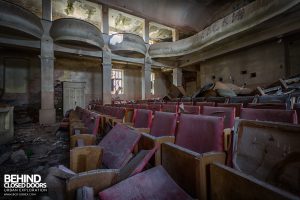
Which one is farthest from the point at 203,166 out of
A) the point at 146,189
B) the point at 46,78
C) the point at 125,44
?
the point at 125,44

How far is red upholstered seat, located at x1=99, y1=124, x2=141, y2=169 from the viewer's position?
1.57 meters

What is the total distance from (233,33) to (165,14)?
19.5 feet

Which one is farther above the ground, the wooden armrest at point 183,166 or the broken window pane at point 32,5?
the broken window pane at point 32,5

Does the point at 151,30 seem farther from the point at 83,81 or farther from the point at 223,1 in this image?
the point at 83,81

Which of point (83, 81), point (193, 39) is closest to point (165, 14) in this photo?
point (193, 39)

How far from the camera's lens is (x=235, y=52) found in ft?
Answer: 29.9

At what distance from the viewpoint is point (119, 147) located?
1.74m

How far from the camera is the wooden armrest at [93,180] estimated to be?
1.06m

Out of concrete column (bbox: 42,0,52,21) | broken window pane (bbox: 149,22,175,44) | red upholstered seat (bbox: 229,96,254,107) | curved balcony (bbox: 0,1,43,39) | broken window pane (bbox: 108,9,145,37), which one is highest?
broken window pane (bbox: 108,9,145,37)

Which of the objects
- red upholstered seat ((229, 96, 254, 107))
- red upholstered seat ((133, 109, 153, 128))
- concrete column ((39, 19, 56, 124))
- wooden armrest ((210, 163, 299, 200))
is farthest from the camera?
concrete column ((39, 19, 56, 124))

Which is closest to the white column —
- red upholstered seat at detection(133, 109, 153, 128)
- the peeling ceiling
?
the peeling ceiling

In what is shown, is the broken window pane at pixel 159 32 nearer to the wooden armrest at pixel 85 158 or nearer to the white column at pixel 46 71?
the white column at pixel 46 71

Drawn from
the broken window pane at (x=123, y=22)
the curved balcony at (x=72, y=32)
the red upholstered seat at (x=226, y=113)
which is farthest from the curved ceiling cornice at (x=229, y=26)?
the red upholstered seat at (x=226, y=113)

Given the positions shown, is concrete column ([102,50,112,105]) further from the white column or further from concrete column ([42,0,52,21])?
concrete column ([42,0,52,21])
